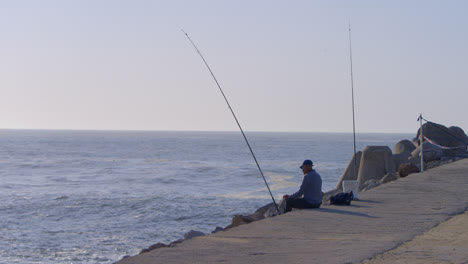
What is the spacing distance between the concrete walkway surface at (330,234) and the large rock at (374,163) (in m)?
6.87

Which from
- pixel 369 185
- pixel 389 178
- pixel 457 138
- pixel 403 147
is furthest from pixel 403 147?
pixel 369 185

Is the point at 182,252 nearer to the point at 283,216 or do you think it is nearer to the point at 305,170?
the point at 283,216

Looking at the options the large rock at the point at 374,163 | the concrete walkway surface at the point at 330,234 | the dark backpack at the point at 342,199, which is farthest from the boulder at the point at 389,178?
the dark backpack at the point at 342,199

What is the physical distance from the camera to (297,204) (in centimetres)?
771

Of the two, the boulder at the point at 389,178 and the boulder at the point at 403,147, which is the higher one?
the boulder at the point at 403,147

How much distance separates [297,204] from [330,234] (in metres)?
1.89

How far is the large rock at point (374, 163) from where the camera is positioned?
15938 millimetres

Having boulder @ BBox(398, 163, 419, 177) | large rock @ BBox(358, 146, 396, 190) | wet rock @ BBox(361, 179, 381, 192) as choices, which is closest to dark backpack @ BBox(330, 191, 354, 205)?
wet rock @ BBox(361, 179, 381, 192)

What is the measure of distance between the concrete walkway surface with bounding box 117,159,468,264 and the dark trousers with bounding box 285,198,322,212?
0.60 feet

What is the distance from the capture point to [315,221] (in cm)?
657

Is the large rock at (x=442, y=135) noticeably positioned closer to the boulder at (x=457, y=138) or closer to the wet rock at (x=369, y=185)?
the boulder at (x=457, y=138)

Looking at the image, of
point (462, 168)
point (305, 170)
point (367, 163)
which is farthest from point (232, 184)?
point (305, 170)

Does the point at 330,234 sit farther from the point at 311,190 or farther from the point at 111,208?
the point at 111,208

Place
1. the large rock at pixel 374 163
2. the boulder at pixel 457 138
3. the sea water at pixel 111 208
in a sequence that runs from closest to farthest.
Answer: the sea water at pixel 111 208 → the large rock at pixel 374 163 → the boulder at pixel 457 138
